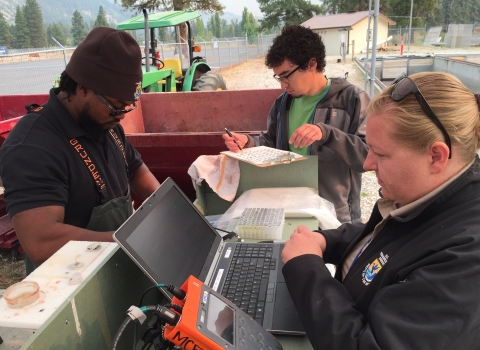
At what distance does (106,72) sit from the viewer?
1597mm

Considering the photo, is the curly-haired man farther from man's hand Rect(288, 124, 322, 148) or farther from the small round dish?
the small round dish

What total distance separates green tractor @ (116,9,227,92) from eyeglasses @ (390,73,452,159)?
4972 mm

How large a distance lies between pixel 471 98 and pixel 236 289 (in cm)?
95

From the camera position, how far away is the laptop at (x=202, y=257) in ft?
3.84

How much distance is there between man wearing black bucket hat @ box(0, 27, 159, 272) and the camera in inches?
57.0

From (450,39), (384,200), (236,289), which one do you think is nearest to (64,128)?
(236,289)

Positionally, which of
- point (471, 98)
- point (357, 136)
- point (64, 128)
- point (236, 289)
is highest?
point (471, 98)

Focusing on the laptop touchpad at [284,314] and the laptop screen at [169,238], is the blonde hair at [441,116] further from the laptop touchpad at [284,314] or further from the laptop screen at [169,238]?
the laptop screen at [169,238]

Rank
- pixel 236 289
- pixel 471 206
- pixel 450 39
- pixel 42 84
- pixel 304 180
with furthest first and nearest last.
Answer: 1. pixel 450 39
2. pixel 42 84
3. pixel 304 180
4. pixel 236 289
5. pixel 471 206

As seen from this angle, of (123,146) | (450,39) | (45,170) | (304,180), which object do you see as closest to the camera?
(45,170)

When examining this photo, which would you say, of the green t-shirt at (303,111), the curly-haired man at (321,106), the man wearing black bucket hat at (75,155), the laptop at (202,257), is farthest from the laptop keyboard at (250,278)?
the green t-shirt at (303,111)

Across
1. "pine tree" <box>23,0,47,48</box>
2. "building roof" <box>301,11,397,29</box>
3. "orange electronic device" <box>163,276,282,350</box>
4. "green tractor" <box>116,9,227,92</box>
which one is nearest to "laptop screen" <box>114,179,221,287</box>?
"orange electronic device" <box>163,276,282,350</box>

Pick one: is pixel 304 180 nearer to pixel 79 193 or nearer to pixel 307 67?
pixel 307 67

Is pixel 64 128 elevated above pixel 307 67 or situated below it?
below
